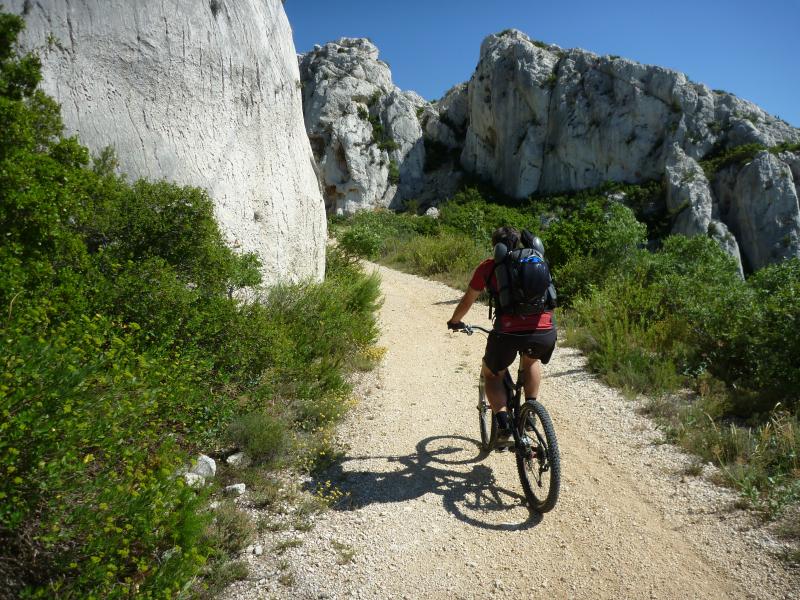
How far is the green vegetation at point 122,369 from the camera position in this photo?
2.35m

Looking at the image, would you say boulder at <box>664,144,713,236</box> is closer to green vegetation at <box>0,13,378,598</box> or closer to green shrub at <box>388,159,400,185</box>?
green shrub at <box>388,159,400,185</box>

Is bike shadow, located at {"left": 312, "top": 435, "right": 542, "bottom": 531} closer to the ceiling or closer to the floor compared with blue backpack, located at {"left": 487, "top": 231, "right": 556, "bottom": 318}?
closer to the floor

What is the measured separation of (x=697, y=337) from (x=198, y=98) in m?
7.28

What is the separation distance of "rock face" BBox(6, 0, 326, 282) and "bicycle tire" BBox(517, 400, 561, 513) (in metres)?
4.43

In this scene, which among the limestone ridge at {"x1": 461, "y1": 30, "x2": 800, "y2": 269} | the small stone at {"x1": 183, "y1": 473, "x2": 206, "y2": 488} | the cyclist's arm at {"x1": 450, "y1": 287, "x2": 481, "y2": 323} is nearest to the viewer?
the small stone at {"x1": 183, "y1": 473, "x2": 206, "y2": 488}

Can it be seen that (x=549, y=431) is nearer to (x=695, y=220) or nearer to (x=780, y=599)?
(x=780, y=599)

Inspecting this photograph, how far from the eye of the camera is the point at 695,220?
3241 centimetres

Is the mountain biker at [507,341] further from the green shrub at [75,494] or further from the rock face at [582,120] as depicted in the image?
the rock face at [582,120]

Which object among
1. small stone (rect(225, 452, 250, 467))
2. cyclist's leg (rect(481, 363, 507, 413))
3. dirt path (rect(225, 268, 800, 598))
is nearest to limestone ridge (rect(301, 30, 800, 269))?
dirt path (rect(225, 268, 800, 598))

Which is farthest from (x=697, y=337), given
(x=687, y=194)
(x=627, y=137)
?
(x=627, y=137)

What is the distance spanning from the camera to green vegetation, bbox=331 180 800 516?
14.4ft

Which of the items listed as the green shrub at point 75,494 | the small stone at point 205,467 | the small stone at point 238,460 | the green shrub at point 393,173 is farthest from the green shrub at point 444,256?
the green shrub at point 393,173

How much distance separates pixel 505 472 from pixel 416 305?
22.5 feet

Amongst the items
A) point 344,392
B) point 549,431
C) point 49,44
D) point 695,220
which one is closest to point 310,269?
point 344,392
